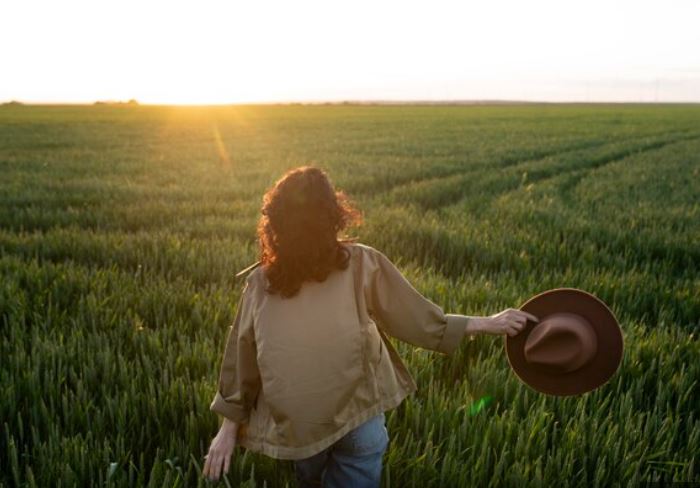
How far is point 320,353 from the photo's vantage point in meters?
1.86

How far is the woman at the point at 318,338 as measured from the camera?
187cm

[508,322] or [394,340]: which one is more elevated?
[508,322]

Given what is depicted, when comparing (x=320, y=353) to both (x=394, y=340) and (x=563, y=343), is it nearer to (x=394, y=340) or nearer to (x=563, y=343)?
(x=563, y=343)

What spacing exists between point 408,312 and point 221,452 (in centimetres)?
73

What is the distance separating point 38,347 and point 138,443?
1.01m

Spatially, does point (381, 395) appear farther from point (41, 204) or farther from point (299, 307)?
point (41, 204)

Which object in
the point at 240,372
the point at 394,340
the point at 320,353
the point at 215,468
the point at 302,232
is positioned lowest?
the point at 394,340

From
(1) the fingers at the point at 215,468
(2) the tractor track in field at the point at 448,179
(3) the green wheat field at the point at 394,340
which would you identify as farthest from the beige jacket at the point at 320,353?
(2) the tractor track in field at the point at 448,179

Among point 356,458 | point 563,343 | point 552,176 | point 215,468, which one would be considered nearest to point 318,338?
point 356,458

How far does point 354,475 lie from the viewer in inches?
77.0

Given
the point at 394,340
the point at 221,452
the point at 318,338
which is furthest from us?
the point at 394,340

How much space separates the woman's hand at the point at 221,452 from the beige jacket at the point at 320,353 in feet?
0.13

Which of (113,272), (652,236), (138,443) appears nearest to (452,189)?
(652,236)

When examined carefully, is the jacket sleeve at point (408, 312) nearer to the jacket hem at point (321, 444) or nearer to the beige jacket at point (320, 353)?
the beige jacket at point (320, 353)
